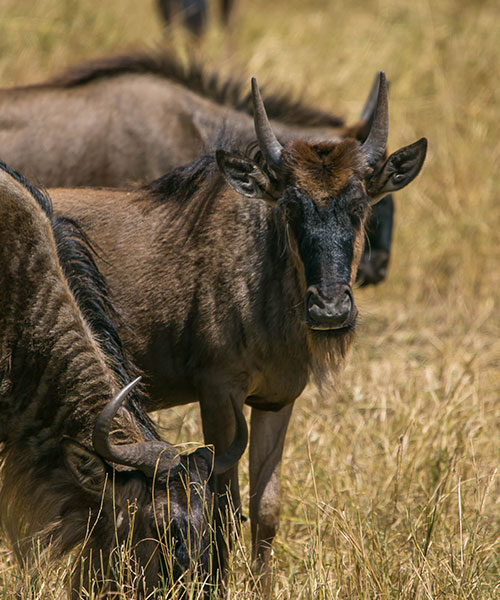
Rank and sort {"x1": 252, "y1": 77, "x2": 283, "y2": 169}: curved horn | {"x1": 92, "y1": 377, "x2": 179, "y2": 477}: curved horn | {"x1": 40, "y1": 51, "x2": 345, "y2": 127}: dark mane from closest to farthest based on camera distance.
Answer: {"x1": 92, "y1": 377, "x2": 179, "y2": 477}: curved horn
{"x1": 252, "y1": 77, "x2": 283, "y2": 169}: curved horn
{"x1": 40, "y1": 51, "x2": 345, "y2": 127}: dark mane

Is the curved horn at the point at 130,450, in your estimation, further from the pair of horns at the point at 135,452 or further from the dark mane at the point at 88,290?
the dark mane at the point at 88,290

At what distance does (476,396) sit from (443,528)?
146 cm

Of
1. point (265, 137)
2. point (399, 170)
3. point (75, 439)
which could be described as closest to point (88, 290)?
point (75, 439)

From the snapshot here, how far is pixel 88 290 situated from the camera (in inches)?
159

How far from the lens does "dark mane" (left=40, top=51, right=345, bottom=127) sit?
7.01 meters

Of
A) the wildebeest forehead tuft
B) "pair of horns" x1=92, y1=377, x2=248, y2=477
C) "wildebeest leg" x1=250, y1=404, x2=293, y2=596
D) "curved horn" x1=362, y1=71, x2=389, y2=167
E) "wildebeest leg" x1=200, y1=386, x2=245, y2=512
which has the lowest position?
"wildebeest leg" x1=250, y1=404, x2=293, y2=596

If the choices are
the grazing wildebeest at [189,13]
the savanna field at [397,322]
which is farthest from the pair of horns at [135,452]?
the grazing wildebeest at [189,13]

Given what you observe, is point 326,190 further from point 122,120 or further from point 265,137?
point 122,120

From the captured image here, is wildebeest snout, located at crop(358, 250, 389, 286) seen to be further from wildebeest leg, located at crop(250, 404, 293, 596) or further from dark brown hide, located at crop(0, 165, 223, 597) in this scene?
dark brown hide, located at crop(0, 165, 223, 597)

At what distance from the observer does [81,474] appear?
3.54m

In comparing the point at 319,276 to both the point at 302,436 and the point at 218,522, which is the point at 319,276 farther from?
the point at 302,436

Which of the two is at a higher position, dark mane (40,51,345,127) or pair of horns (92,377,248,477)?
dark mane (40,51,345,127)

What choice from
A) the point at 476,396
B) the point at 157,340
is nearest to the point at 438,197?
the point at 476,396

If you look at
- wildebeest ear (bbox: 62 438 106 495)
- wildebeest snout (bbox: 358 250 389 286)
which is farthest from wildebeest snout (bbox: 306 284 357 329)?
wildebeest snout (bbox: 358 250 389 286)
